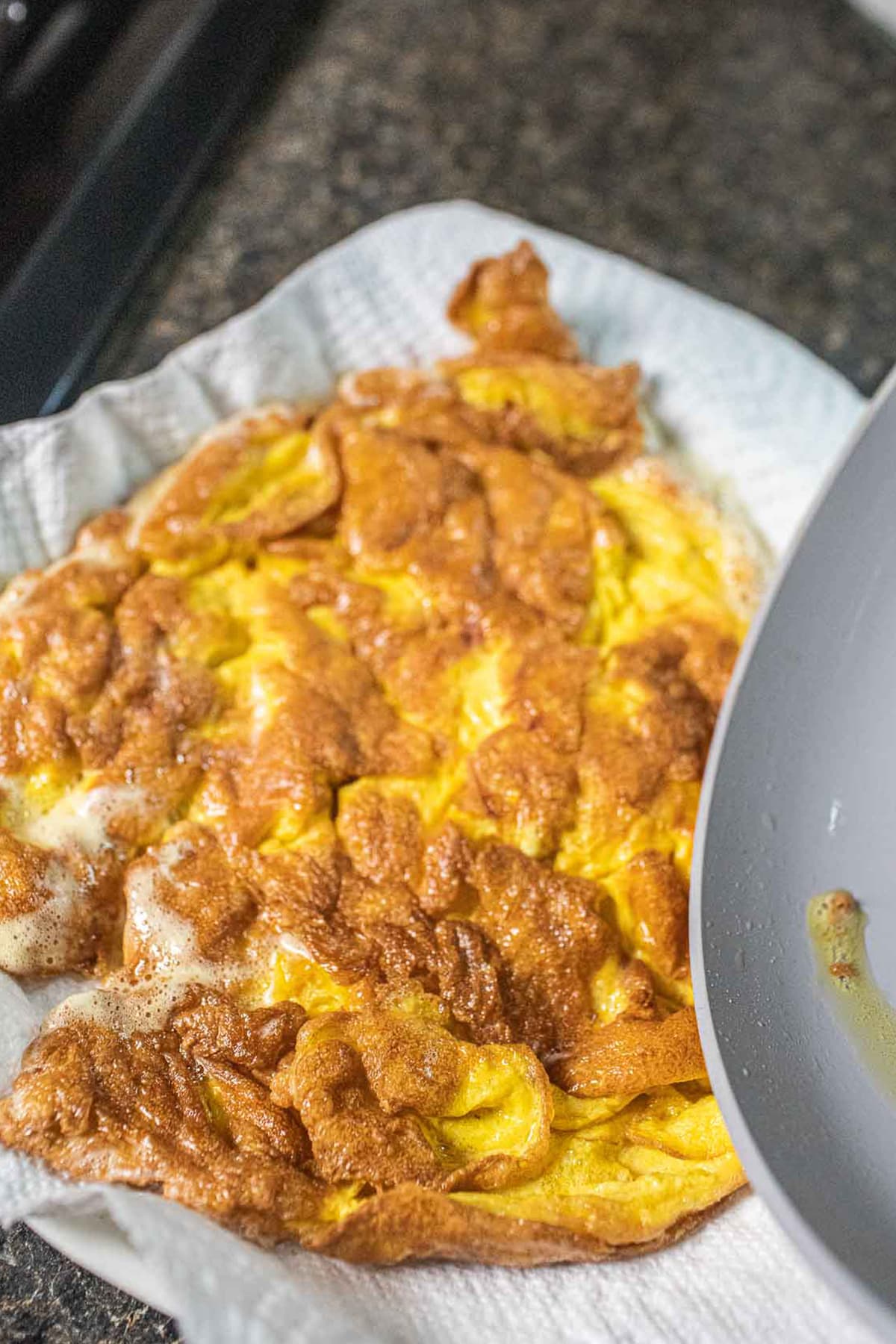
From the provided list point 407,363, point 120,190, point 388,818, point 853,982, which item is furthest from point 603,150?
point 853,982

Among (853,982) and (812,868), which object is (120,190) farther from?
(853,982)

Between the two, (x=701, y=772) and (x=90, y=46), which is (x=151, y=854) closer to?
(x=701, y=772)

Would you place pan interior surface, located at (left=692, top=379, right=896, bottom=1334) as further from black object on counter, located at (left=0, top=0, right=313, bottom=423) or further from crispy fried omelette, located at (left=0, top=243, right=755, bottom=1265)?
black object on counter, located at (left=0, top=0, right=313, bottom=423)

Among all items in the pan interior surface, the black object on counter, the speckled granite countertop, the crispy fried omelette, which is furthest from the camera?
the speckled granite countertop

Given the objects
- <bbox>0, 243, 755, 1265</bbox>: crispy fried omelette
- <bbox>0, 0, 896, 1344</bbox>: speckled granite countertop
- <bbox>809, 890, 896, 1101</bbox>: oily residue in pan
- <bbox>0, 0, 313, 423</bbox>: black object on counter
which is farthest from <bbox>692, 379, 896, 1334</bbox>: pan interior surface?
<bbox>0, 0, 313, 423</bbox>: black object on counter

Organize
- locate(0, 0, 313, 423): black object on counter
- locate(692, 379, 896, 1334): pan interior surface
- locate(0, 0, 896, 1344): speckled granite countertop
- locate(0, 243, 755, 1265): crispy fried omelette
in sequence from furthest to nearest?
locate(0, 0, 896, 1344): speckled granite countertop
locate(0, 0, 313, 423): black object on counter
locate(0, 243, 755, 1265): crispy fried omelette
locate(692, 379, 896, 1334): pan interior surface

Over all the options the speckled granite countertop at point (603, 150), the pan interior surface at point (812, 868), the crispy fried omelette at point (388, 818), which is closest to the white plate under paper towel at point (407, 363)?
the crispy fried omelette at point (388, 818)
